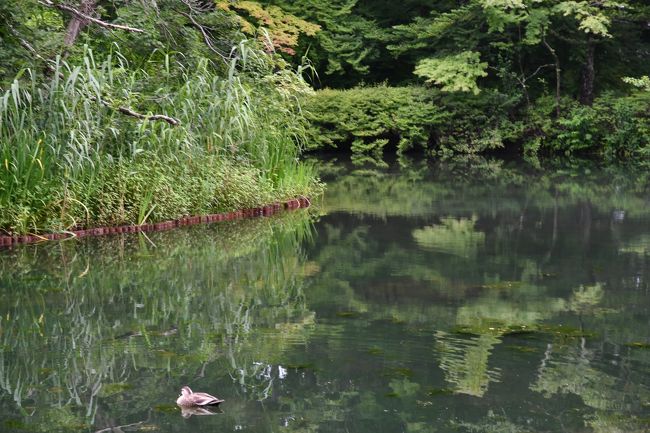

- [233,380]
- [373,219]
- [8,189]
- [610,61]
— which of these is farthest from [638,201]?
[610,61]

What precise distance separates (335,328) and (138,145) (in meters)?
4.51

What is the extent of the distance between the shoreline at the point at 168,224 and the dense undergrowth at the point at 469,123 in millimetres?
8986

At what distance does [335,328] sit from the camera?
5652 mm

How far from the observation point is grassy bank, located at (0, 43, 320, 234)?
8.52 m

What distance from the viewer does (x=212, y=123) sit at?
10.3 m

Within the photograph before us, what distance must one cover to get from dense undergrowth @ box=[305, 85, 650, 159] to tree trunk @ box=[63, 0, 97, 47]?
9499mm

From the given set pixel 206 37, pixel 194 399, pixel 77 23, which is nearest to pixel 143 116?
pixel 77 23

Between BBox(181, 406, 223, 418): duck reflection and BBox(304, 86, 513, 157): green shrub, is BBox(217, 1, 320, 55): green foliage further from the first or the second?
BBox(181, 406, 223, 418): duck reflection

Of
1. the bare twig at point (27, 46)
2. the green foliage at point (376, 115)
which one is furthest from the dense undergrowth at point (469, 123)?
the bare twig at point (27, 46)

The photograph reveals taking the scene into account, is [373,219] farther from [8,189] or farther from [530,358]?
[530,358]

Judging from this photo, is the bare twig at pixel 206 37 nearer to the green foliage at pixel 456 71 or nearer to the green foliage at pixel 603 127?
the green foliage at pixel 456 71

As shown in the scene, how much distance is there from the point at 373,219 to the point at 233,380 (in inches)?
247

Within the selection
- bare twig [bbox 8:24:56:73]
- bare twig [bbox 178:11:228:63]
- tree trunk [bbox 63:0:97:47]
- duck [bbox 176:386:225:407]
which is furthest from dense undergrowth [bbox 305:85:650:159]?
duck [bbox 176:386:225:407]

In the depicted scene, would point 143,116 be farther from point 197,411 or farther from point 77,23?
point 197,411
